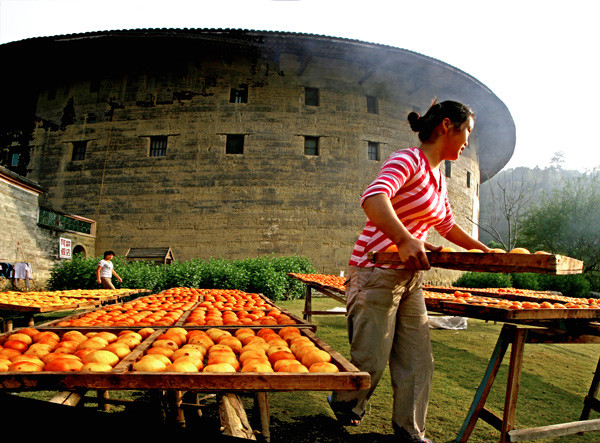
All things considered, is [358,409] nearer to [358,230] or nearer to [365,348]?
[365,348]

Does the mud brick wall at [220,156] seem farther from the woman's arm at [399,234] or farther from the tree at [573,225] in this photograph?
the woman's arm at [399,234]

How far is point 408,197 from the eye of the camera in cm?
206

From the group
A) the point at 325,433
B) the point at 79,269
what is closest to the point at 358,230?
the point at 79,269

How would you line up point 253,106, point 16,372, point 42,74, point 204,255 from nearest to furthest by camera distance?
1. point 16,372
2. point 204,255
3. point 253,106
4. point 42,74

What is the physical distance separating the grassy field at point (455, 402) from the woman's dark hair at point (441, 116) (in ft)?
6.49

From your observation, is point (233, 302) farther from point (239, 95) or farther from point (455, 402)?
point (239, 95)

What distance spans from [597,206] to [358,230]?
52.0ft

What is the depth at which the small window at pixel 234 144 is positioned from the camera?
50.4 ft

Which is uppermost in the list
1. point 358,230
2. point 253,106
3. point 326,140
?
point 253,106

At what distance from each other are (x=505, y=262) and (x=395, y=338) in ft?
2.82

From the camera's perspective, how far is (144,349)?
1.73 metres

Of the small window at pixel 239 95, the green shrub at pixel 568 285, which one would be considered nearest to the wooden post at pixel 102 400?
the small window at pixel 239 95

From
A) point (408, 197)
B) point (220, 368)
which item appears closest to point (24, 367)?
point (220, 368)

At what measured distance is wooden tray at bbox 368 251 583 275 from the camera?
1528 millimetres
